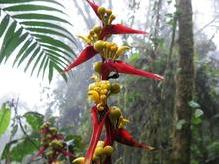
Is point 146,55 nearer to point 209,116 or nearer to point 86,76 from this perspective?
point 209,116

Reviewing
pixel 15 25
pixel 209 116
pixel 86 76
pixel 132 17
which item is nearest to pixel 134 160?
pixel 209 116

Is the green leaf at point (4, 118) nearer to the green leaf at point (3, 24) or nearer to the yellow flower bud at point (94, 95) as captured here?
the green leaf at point (3, 24)

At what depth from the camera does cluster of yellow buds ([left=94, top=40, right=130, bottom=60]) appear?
848mm

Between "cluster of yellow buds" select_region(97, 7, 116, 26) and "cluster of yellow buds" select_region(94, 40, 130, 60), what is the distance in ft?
0.18

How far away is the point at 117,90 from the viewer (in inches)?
32.8

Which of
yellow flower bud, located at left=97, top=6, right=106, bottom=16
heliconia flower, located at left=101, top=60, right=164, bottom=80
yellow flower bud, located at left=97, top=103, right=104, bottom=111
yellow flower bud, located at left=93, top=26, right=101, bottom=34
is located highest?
yellow flower bud, located at left=97, top=6, right=106, bottom=16

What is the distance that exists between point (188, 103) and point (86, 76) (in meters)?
7.18

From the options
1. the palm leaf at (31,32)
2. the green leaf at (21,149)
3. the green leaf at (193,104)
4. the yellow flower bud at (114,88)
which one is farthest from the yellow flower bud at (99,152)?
the green leaf at (193,104)

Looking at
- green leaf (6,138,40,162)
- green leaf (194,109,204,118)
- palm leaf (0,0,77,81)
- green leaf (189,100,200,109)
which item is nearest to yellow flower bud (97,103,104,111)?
palm leaf (0,0,77,81)

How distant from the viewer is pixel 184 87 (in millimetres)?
2984

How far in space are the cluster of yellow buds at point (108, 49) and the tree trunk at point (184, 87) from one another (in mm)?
1945

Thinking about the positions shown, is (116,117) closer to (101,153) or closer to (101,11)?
(101,153)

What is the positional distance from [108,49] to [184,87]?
7.19ft

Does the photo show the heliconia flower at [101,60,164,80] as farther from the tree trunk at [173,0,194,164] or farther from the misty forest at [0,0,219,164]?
the tree trunk at [173,0,194,164]
